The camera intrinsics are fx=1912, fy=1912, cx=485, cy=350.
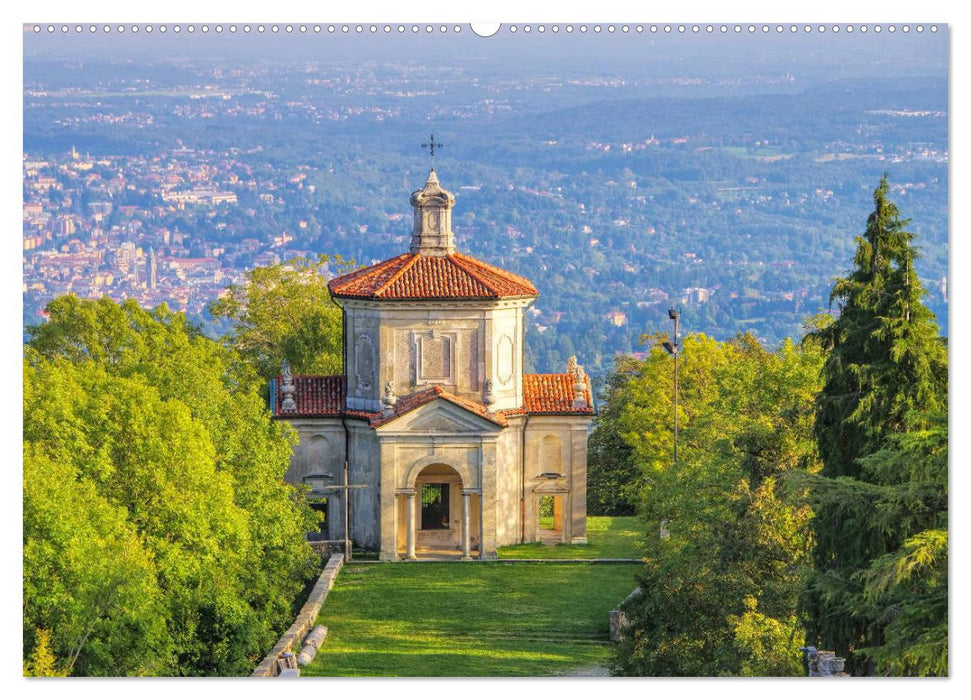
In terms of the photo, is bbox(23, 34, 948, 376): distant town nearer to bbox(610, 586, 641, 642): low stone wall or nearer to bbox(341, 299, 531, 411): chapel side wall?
bbox(341, 299, 531, 411): chapel side wall

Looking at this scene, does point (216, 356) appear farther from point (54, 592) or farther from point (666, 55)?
point (666, 55)

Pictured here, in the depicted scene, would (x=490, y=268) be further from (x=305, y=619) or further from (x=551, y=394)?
(x=305, y=619)

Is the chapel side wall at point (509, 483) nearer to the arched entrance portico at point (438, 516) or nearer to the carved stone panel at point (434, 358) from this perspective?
the arched entrance portico at point (438, 516)

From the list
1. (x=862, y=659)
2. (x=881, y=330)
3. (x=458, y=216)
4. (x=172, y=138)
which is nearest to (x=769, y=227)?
(x=458, y=216)

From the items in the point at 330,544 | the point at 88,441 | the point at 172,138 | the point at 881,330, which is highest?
the point at 172,138

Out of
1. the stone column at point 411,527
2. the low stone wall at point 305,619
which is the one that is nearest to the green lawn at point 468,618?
the low stone wall at point 305,619

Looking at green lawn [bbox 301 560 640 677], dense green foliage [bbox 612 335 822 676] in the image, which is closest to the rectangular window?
green lawn [bbox 301 560 640 677]

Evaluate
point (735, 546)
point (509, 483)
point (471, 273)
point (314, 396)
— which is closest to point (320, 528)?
point (314, 396)
